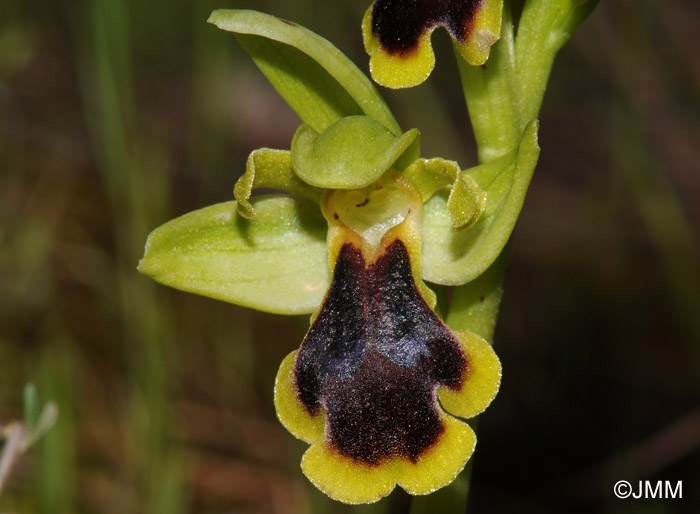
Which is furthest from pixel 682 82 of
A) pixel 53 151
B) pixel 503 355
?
pixel 53 151

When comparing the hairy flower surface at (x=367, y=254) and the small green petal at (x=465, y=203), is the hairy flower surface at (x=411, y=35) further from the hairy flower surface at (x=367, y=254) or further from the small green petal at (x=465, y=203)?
the small green petal at (x=465, y=203)

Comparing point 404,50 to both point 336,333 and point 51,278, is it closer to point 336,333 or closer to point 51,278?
point 336,333

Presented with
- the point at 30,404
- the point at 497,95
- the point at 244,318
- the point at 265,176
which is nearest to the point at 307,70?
the point at 265,176

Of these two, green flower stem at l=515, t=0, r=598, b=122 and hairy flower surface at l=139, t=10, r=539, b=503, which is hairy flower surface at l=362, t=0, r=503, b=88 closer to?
hairy flower surface at l=139, t=10, r=539, b=503

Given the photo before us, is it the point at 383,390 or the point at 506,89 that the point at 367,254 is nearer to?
the point at 383,390

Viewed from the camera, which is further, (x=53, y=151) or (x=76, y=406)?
(x=53, y=151)

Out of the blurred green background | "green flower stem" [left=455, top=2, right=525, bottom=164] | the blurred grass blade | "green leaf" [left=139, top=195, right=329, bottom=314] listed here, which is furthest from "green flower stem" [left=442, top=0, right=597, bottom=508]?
the blurred green background
